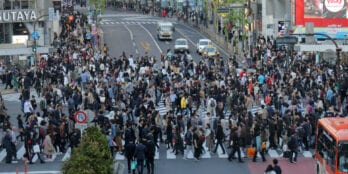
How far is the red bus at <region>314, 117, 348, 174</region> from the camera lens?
2228cm

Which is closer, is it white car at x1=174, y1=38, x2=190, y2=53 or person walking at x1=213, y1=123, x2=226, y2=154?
person walking at x1=213, y1=123, x2=226, y2=154

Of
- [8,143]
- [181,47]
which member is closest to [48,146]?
[8,143]

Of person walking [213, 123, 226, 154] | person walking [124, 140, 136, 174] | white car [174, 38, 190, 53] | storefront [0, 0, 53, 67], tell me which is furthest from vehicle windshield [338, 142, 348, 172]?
white car [174, 38, 190, 53]

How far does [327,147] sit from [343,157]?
174 cm

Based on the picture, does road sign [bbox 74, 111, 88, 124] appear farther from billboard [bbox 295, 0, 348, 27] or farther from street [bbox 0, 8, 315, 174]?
billboard [bbox 295, 0, 348, 27]

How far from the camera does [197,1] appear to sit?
102875 mm

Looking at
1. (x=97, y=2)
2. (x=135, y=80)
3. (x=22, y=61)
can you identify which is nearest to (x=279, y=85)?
(x=135, y=80)

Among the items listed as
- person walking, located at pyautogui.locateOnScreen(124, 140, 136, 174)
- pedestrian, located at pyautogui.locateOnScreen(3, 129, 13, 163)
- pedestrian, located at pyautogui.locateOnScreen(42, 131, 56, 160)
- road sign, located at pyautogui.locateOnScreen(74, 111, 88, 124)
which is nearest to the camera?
person walking, located at pyautogui.locateOnScreen(124, 140, 136, 174)

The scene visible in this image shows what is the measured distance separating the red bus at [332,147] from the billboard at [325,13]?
3781 cm

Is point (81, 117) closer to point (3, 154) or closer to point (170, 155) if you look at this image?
point (170, 155)

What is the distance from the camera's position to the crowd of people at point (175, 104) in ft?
97.2

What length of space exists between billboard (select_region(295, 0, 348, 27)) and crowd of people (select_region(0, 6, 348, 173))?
290 inches

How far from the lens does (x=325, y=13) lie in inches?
2469

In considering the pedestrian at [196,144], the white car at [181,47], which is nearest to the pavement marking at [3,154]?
the pedestrian at [196,144]
